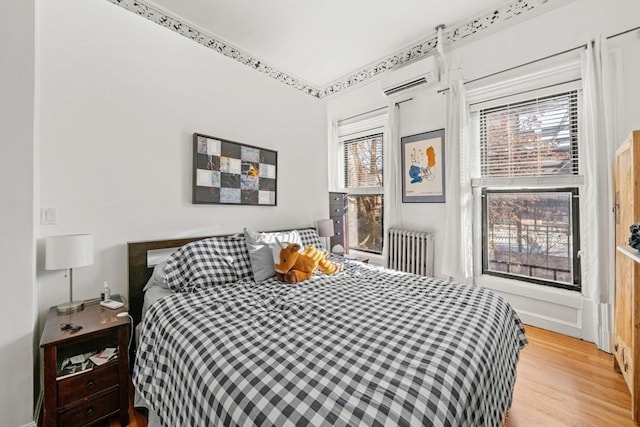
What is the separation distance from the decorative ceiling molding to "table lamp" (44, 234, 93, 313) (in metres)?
2.19

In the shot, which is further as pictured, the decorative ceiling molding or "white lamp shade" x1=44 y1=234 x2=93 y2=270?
the decorative ceiling molding

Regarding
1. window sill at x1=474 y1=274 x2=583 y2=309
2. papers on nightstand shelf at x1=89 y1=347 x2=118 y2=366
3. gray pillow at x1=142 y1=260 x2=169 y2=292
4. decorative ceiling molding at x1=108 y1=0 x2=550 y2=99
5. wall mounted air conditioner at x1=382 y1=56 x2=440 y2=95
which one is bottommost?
papers on nightstand shelf at x1=89 y1=347 x2=118 y2=366

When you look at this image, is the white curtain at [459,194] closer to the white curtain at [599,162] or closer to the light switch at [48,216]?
the white curtain at [599,162]

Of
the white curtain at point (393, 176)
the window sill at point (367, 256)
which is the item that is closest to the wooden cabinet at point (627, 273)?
the white curtain at point (393, 176)

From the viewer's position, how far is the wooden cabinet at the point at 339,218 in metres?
3.92

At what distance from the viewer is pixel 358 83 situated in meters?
3.87

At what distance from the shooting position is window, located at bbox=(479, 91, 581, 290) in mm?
2520

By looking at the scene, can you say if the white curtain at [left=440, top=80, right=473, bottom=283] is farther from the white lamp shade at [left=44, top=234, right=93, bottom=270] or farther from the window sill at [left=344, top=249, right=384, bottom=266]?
the white lamp shade at [left=44, top=234, right=93, bottom=270]

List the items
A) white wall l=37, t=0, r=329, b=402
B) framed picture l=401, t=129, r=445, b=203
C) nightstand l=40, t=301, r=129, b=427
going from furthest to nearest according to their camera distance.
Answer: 1. framed picture l=401, t=129, r=445, b=203
2. white wall l=37, t=0, r=329, b=402
3. nightstand l=40, t=301, r=129, b=427

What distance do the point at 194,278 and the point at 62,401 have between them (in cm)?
84

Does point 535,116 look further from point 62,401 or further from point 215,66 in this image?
point 62,401

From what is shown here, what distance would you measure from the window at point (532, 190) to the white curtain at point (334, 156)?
6.55 feet

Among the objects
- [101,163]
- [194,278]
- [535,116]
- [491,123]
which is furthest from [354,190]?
[101,163]


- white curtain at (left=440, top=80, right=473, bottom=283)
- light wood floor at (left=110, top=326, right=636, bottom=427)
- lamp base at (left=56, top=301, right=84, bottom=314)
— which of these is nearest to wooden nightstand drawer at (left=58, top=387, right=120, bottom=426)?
light wood floor at (left=110, top=326, right=636, bottom=427)
